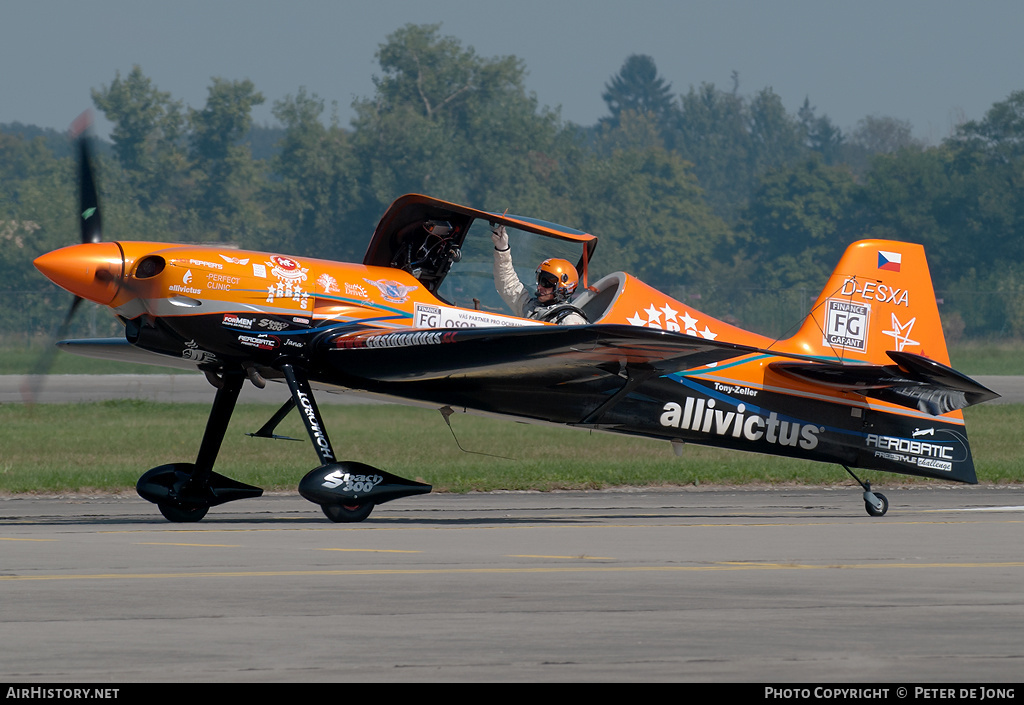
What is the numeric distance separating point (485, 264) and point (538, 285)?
0.55m

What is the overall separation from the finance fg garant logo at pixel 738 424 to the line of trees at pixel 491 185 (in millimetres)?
Result: 57194

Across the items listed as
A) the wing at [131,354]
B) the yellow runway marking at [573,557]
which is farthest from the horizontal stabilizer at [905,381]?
the wing at [131,354]

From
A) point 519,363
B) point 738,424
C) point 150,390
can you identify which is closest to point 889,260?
point 738,424

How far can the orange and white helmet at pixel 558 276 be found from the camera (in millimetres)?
13531

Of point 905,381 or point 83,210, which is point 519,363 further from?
point 83,210

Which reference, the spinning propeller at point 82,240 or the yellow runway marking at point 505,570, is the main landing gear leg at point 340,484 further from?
the yellow runway marking at point 505,570

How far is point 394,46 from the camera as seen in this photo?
95.1 meters

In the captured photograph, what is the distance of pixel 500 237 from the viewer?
44.8 feet

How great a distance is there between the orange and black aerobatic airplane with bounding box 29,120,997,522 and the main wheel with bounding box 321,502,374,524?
2cm

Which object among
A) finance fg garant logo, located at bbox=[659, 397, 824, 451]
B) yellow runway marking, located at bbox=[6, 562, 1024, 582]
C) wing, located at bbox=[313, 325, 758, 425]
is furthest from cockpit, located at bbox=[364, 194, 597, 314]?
yellow runway marking, located at bbox=[6, 562, 1024, 582]

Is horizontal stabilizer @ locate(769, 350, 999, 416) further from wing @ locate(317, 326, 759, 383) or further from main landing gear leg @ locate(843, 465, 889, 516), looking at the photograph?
wing @ locate(317, 326, 759, 383)

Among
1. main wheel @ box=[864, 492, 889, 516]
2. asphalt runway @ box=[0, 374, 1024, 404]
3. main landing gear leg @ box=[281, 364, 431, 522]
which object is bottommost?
asphalt runway @ box=[0, 374, 1024, 404]

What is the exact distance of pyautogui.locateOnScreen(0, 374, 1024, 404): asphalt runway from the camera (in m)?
34.5
